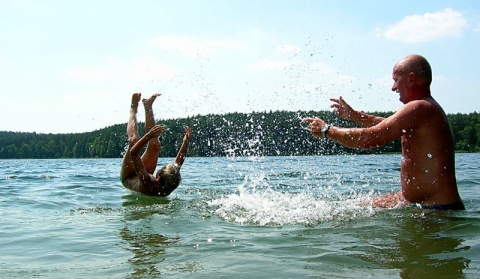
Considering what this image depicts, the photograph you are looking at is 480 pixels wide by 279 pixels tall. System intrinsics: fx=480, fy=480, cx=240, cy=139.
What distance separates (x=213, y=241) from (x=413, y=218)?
103 inches

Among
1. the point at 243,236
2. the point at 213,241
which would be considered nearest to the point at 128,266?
the point at 213,241

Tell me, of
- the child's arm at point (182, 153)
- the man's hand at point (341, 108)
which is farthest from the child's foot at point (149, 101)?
the man's hand at point (341, 108)

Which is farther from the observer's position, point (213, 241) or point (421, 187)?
point (421, 187)

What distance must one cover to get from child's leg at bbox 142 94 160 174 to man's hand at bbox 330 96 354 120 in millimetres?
3979

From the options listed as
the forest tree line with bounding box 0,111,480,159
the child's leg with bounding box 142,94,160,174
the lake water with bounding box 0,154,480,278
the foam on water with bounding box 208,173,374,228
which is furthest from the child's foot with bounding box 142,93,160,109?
the forest tree line with bounding box 0,111,480,159

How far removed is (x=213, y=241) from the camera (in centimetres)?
529

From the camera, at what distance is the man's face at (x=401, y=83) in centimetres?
631

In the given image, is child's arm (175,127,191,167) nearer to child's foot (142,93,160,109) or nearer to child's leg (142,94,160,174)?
child's leg (142,94,160,174)

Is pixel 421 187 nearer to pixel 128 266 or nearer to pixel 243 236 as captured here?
pixel 243 236

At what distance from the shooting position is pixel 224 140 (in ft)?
218

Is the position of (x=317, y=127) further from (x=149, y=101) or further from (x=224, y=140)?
(x=224, y=140)

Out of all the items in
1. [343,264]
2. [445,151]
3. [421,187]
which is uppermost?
[445,151]

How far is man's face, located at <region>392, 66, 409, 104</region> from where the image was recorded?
631 centimetres

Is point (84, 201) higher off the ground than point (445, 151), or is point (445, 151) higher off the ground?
point (445, 151)
